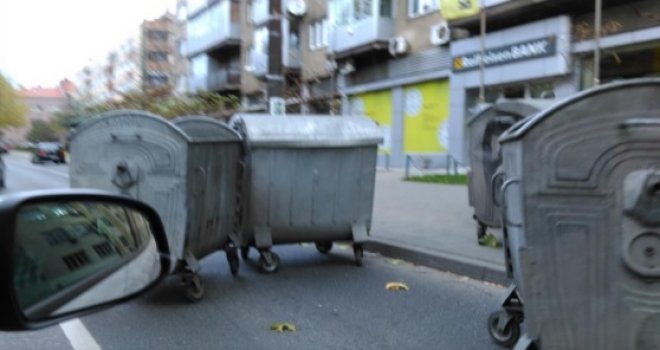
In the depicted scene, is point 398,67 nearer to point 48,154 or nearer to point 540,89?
point 540,89

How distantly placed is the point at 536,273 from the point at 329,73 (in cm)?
2622

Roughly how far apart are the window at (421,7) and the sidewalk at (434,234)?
10.1 m

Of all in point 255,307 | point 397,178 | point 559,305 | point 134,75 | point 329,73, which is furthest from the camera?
point 329,73

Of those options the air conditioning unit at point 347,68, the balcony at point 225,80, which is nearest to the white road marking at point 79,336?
the air conditioning unit at point 347,68

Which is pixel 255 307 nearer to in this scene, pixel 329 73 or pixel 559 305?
pixel 559 305

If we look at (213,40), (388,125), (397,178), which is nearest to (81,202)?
(397,178)

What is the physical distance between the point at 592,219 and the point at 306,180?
13.5 feet

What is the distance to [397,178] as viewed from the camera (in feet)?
63.9

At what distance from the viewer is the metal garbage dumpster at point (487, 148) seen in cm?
714

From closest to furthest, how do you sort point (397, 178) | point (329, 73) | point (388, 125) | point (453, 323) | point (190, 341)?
point (190, 341) < point (453, 323) < point (397, 178) < point (388, 125) < point (329, 73)

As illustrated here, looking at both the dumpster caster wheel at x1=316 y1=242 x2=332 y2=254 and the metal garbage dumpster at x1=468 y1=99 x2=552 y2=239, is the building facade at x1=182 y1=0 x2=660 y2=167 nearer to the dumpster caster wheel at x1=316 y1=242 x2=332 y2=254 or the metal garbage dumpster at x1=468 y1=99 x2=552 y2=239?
the dumpster caster wheel at x1=316 y1=242 x2=332 y2=254

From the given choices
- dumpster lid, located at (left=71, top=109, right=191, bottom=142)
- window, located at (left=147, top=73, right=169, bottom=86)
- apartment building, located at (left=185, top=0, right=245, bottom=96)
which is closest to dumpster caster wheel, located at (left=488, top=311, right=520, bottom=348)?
dumpster lid, located at (left=71, top=109, right=191, bottom=142)

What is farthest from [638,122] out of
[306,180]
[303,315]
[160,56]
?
[160,56]

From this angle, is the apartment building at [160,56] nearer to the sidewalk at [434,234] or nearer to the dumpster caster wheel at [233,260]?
the sidewalk at [434,234]
